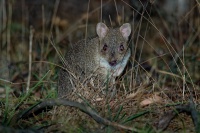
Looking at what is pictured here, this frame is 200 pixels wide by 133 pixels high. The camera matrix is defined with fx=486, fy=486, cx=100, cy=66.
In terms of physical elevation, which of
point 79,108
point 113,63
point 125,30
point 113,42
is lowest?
point 79,108

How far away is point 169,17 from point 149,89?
4.64 metres

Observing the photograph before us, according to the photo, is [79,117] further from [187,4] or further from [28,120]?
[187,4]

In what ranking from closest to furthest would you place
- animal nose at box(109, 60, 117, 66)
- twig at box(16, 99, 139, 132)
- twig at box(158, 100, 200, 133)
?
1. twig at box(16, 99, 139, 132)
2. twig at box(158, 100, 200, 133)
3. animal nose at box(109, 60, 117, 66)

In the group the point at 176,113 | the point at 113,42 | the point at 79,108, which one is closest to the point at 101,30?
the point at 113,42

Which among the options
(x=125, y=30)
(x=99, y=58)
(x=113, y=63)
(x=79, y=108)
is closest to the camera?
(x=79, y=108)

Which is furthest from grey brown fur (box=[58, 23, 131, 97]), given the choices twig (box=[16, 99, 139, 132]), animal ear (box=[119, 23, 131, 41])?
twig (box=[16, 99, 139, 132])

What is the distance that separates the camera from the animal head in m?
6.92

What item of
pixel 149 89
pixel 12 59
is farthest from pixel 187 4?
pixel 149 89

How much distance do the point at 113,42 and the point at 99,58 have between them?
1.06ft

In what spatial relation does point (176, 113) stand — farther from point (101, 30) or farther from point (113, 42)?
point (101, 30)

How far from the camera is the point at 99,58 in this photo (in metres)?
7.01

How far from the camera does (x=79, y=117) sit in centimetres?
559

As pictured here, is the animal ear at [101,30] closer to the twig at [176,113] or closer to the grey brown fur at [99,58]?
the grey brown fur at [99,58]

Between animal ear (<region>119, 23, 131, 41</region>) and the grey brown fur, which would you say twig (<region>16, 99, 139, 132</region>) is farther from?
animal ear (<region>119, 23, 131, 41</region>)
